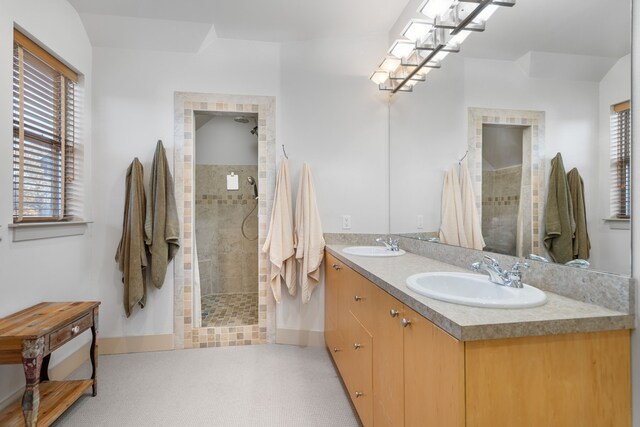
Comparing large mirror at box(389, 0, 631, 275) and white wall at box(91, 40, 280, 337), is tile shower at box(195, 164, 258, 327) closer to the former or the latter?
white wall at box(91, 40, 280, 337)

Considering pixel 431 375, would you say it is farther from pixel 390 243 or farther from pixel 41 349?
pixel 41 349

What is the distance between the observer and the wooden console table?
1.40 meters

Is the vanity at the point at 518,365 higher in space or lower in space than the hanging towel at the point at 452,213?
lower

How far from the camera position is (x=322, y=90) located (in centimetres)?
262

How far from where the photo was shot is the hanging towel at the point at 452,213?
1686 millimetres

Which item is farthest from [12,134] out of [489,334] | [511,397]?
[511,397]

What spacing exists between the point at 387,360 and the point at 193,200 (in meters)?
2.06

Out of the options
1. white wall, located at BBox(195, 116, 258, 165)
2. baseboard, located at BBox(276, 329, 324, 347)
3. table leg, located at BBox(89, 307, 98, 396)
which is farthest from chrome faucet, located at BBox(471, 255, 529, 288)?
white wall, located at BBox(195, 116, 258, 165)

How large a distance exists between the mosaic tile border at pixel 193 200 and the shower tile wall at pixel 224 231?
42.6 inches

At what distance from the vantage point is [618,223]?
0.96 metres

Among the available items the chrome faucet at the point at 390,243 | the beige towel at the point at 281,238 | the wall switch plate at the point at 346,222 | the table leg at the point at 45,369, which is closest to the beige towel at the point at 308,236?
the beige towel at the point at 281,238

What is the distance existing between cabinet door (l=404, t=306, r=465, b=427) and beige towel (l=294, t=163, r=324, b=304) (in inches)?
55.8

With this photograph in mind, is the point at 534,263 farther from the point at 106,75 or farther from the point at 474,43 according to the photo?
the point at 106,75

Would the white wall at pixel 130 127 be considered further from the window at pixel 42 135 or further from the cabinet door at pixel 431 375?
the cabinet door at pixel 431 375
